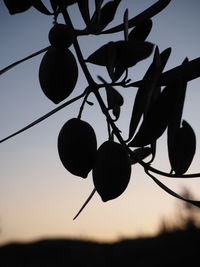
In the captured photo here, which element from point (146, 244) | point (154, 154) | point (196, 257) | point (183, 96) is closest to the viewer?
point (183, 96)

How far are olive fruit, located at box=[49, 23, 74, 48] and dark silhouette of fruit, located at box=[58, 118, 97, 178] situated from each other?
17 cm

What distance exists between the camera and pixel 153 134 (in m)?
0.61

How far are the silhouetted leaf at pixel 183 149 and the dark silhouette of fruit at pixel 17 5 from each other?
1.54ft

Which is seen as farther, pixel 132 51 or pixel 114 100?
pixel 114 100

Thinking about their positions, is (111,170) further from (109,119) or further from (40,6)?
(40,6)

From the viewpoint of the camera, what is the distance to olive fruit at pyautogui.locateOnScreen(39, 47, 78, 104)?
65 centimetres

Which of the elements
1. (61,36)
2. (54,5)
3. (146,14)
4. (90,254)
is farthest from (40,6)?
(90,254)

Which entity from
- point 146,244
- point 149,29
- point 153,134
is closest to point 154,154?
point 153,134

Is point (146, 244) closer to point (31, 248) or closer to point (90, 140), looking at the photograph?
point (31, 248)

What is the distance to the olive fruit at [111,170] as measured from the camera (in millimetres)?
601

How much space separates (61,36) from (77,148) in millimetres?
241

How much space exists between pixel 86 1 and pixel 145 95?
1.01 feet

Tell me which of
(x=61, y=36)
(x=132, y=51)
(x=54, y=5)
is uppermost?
(x=54, y=5)

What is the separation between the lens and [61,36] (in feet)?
2.15
